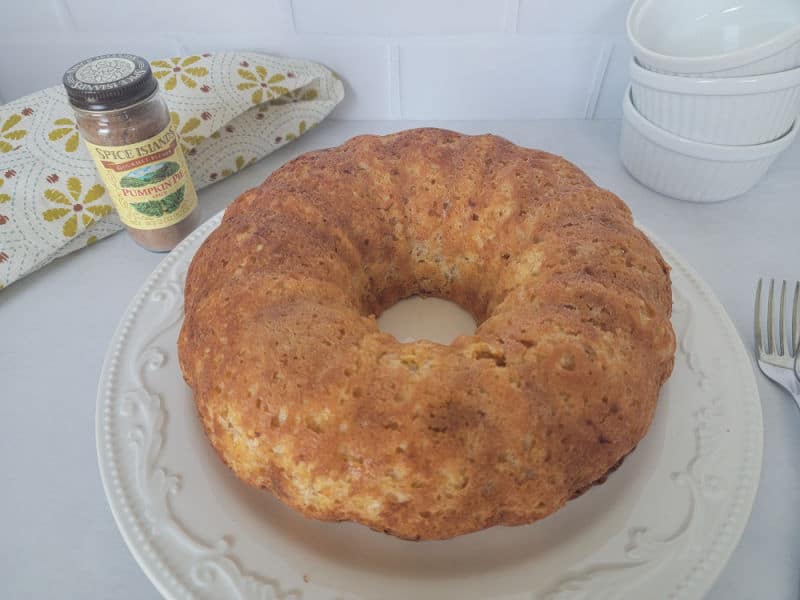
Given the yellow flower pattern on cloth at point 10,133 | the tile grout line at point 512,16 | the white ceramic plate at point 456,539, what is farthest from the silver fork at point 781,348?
the yellow flower pattern on cloth at point 10,133

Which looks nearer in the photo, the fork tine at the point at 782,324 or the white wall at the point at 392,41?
the fork tine at the point at 782,324

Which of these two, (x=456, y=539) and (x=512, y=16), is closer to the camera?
(x=456, y=539)

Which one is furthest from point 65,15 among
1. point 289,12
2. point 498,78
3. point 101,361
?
point 498,78

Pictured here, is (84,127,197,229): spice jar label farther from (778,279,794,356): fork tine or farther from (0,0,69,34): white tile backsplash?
(778,279,794,356): fork tine

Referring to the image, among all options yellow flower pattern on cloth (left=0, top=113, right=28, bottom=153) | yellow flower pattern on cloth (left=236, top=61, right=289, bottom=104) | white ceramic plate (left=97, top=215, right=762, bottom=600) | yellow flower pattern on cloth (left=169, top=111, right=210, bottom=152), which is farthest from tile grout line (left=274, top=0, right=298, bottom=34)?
white ceramic plate (left=97, top=215, right=762, bottom=600)

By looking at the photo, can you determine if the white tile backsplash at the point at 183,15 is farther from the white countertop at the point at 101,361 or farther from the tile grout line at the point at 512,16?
the tile grout line at the point at 512,16

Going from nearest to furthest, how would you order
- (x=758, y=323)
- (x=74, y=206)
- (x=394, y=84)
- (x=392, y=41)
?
(x=758, y=323) < (x=74, y=206) < (x=392, y=41) < (x=394, y=84)

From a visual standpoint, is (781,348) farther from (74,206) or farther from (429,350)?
(74,206)

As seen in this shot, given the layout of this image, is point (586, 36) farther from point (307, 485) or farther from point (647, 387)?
point (307, 485)
